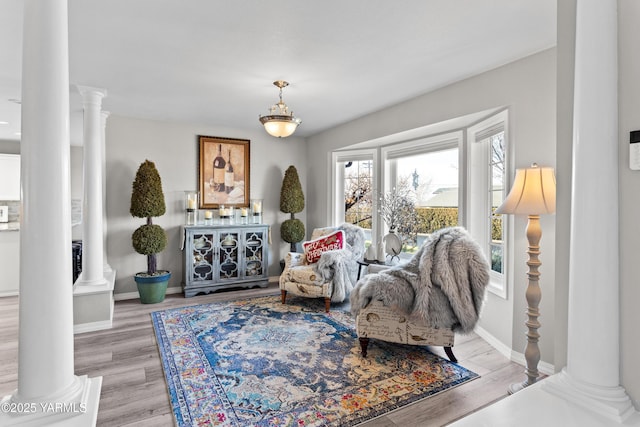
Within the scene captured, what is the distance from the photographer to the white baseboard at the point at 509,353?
247 centimetres

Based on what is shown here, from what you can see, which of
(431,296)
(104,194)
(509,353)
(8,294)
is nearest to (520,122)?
(431,296)

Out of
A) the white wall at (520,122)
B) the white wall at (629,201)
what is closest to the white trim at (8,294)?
the white wall at (520,122)

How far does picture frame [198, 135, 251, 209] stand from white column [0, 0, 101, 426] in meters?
3.70

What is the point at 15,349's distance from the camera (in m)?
2.99

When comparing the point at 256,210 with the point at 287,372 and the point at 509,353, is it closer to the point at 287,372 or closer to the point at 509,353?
the point at 287,372

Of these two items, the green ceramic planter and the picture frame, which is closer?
the green ceramic planter

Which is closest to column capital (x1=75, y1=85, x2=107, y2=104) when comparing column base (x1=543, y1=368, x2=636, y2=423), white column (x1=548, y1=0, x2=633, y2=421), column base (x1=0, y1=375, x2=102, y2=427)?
column base (x1=0, y1=375, x2=102, y2=427)

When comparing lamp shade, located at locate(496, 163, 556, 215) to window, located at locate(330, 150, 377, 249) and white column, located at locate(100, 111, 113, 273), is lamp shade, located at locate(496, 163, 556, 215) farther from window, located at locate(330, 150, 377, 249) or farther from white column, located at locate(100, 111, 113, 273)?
white column, located at locate(100, 111, 113, 273)

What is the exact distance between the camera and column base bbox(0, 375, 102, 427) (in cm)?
132

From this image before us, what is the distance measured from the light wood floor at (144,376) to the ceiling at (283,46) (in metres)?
2.40

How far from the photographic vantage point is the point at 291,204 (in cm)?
545

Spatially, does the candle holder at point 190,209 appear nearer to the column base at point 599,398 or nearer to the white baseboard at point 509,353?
the white baseboard at point 509,353

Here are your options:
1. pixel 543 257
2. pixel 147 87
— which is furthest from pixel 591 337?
pixel 147 87

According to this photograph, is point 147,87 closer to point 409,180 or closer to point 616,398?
point 409,180
